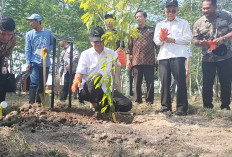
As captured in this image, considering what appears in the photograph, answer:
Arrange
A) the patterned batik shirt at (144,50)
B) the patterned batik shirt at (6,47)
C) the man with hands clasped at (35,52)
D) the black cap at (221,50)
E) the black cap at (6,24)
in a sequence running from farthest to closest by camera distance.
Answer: the patterned batik shirt at (144,50)
the man with hands clasped at (35,52)
the black cap at (221,50)
the patterned batik shirt at (6,47)
the black cap at (6,24)

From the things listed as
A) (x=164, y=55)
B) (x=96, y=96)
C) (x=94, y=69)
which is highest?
(x=164, y=55)

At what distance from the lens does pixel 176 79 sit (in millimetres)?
3723

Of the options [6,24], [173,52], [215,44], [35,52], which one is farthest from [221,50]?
[6,24]

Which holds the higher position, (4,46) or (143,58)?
(4,46)

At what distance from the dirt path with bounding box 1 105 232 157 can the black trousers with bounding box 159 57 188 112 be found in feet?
2.07

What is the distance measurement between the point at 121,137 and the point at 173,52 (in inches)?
74.3

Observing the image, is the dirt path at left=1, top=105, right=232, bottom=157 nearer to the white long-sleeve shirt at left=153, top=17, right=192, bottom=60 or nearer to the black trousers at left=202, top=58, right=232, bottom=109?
the white long-sleeve shirt at left=153, top=17, right=192, bottom=60


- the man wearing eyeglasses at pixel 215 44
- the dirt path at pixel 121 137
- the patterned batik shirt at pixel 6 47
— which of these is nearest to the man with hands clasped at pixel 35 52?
the patterned batik shirt at pixel 6 47

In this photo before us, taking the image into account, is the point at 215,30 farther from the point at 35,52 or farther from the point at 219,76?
the point at 35,52

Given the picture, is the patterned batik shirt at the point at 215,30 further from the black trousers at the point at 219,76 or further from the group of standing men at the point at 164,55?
the black trousers at the point at 219,76

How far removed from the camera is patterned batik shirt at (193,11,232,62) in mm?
3980

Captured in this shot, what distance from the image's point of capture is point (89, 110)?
12.6 ft

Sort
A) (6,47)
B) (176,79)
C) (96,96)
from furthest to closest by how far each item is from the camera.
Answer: (176,79) → (6,47) → (96,96)

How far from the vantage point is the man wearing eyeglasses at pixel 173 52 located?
366cm
